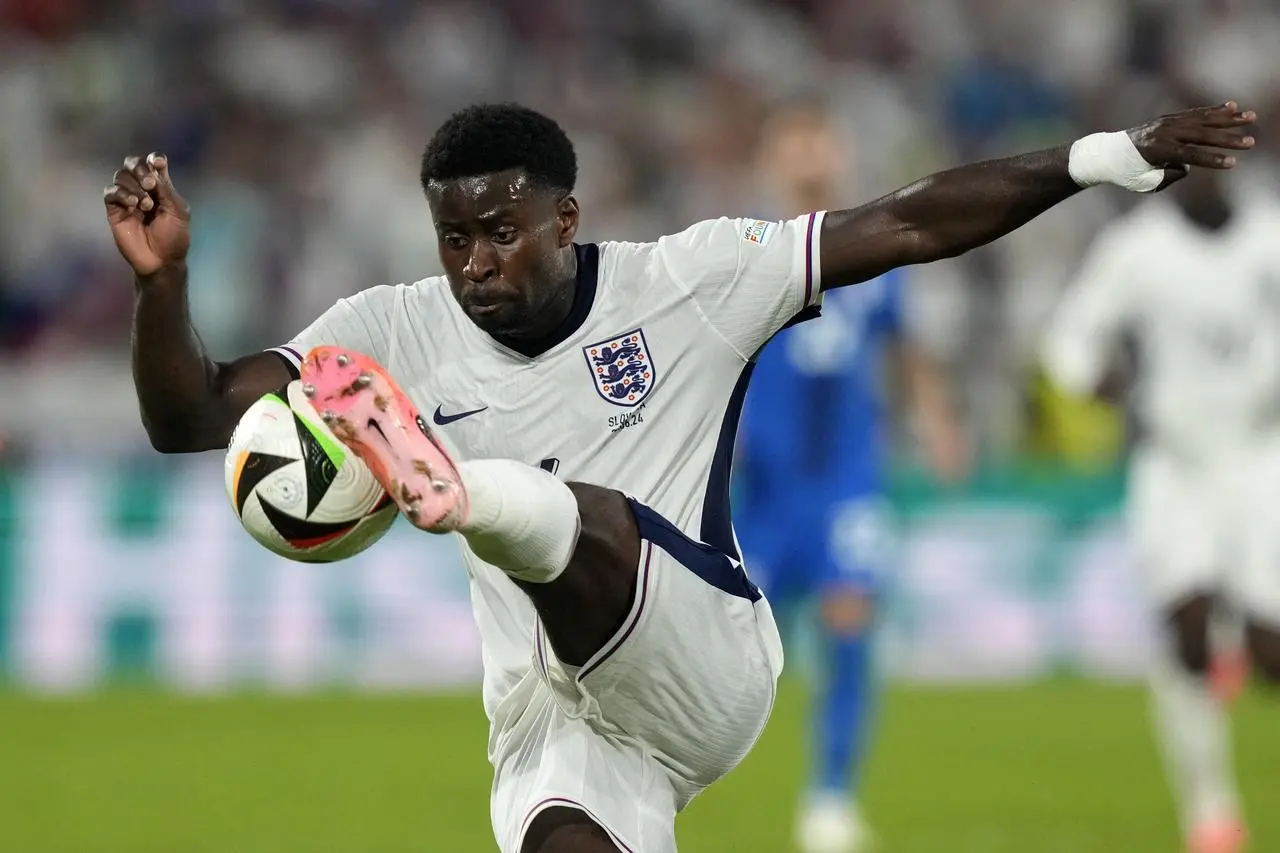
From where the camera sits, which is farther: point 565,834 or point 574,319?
point 574,319

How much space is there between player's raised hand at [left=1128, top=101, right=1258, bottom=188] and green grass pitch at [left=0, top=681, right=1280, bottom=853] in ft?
12.4

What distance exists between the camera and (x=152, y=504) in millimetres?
11922

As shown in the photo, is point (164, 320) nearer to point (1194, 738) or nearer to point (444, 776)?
point (1194, 738)

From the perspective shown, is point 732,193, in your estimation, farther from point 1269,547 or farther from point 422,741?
point 1269,547

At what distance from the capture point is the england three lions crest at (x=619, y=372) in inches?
186

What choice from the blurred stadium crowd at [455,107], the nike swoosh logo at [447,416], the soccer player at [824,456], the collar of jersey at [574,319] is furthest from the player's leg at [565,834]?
the blurred stadium crowd at [455,107]

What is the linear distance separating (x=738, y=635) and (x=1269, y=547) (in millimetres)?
4120

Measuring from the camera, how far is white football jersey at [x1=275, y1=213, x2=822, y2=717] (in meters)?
4.71

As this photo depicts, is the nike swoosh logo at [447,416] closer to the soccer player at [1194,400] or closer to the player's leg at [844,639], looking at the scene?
the player's leg at [844,639]

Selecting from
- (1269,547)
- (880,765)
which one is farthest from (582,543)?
(880,765)

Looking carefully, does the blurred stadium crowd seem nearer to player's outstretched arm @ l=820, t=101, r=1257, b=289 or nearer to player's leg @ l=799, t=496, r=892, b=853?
player's leg @ l=799, t=496, r=892, b=853

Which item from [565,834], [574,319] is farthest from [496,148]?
[565,834]

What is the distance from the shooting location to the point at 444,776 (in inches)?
379

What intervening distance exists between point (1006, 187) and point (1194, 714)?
4084mm
